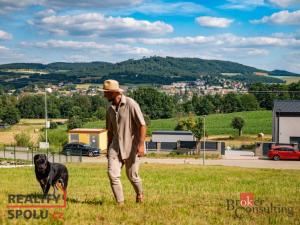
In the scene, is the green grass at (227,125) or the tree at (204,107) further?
the tree at (204,107)

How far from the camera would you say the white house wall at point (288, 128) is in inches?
2350

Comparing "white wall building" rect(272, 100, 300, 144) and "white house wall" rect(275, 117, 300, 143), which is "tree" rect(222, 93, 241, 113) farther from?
"white house wall" rect(275, 117, 300, 143)

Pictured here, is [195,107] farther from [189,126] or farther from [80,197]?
[80,197]

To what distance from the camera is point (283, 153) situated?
5078cm

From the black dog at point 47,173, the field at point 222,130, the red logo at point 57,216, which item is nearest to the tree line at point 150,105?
the field at point 222,130

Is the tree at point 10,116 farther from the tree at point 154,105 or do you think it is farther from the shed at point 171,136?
the shed at point 171,136

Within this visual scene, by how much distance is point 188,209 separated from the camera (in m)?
6.93

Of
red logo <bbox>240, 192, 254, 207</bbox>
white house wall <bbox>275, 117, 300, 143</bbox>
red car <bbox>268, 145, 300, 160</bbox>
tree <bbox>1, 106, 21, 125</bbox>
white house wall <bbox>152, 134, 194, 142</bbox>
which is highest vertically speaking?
red logo <bbox>240, 192, 254, 207</bbox>

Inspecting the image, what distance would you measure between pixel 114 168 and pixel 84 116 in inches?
5228

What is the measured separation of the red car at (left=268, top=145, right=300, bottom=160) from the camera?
50.5 m

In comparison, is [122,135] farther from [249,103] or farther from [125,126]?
[249,103]

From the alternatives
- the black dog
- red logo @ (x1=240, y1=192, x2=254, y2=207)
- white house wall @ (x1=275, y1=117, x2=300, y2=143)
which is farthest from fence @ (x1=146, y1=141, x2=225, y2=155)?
red logo @ (x1=240, y1=192, x2=254, y2=207)

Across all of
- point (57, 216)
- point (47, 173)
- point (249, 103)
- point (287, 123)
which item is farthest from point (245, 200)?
point (249, 103)

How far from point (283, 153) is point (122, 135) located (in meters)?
46.2
